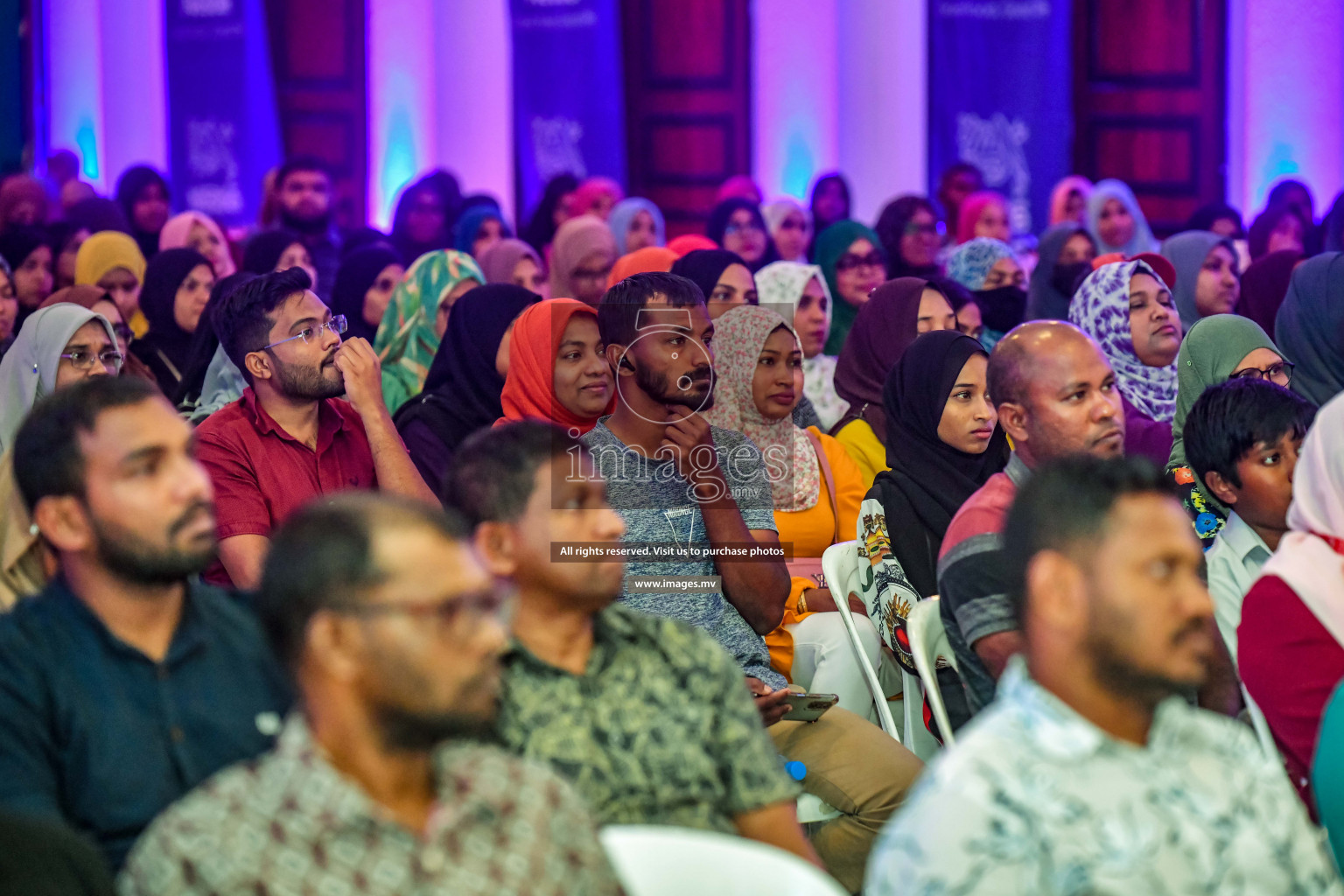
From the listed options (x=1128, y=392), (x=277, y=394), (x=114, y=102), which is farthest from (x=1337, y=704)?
(x=114, y=102)

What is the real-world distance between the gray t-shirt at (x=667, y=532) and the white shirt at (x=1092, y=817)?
125cm

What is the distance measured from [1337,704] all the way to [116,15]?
35.8 ft

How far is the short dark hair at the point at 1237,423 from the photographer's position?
9.58 ft

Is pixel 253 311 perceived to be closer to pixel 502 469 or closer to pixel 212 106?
pixel 502 469

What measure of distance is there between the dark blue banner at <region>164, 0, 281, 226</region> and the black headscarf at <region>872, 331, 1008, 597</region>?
794 cm

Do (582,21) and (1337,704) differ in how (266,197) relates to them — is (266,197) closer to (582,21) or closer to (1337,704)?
(582,21)

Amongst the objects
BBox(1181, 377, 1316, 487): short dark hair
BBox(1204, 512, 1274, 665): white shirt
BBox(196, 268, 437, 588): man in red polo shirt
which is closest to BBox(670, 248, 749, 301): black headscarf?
BBox(196, 268, 437, 588): man in red polo shirt

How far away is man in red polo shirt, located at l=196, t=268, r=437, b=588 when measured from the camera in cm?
316

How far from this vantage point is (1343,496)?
249cm

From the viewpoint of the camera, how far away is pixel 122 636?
203cm

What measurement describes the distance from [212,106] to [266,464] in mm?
7930

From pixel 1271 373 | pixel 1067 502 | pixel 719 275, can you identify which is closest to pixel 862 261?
pixel 719 275

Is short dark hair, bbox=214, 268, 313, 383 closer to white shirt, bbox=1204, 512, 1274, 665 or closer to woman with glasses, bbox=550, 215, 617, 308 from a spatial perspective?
white shirt, bbox=1204, 512, 1274, 665

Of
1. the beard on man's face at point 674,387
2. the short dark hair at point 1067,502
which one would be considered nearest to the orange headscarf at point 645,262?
the beard on man's face at point 674,387
